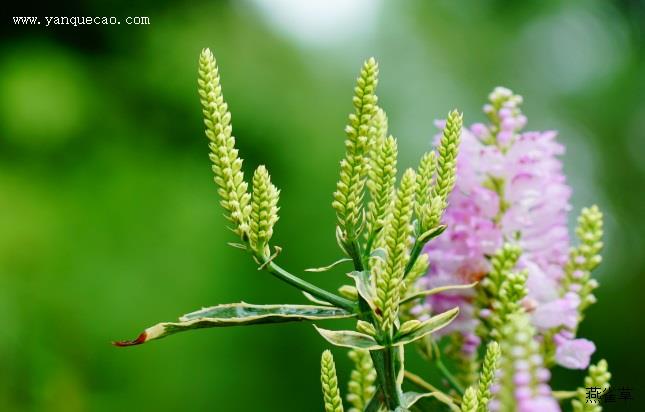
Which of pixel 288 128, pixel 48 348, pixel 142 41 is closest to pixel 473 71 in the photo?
pixel 288 128

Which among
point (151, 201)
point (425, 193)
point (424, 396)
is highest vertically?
point (151, 201)

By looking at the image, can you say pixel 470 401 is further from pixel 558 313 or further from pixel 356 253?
pixel 558 313

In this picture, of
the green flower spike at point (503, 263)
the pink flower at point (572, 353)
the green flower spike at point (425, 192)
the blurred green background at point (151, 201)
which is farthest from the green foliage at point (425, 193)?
the blurred green background at point (151, 201)

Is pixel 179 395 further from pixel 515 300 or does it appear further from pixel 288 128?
pixel 515 300

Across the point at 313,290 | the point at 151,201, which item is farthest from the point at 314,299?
the point at 151,201

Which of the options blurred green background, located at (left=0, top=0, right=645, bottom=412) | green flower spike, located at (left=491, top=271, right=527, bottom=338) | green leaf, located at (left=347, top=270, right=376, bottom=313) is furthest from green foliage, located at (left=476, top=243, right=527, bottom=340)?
blurred green background, located at (left=0, top=0, right=645, bottom=412)

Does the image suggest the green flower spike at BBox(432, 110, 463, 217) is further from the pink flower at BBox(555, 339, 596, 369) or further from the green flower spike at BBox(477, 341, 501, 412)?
the pink flower at BBox(555, 339, 596, 369)
